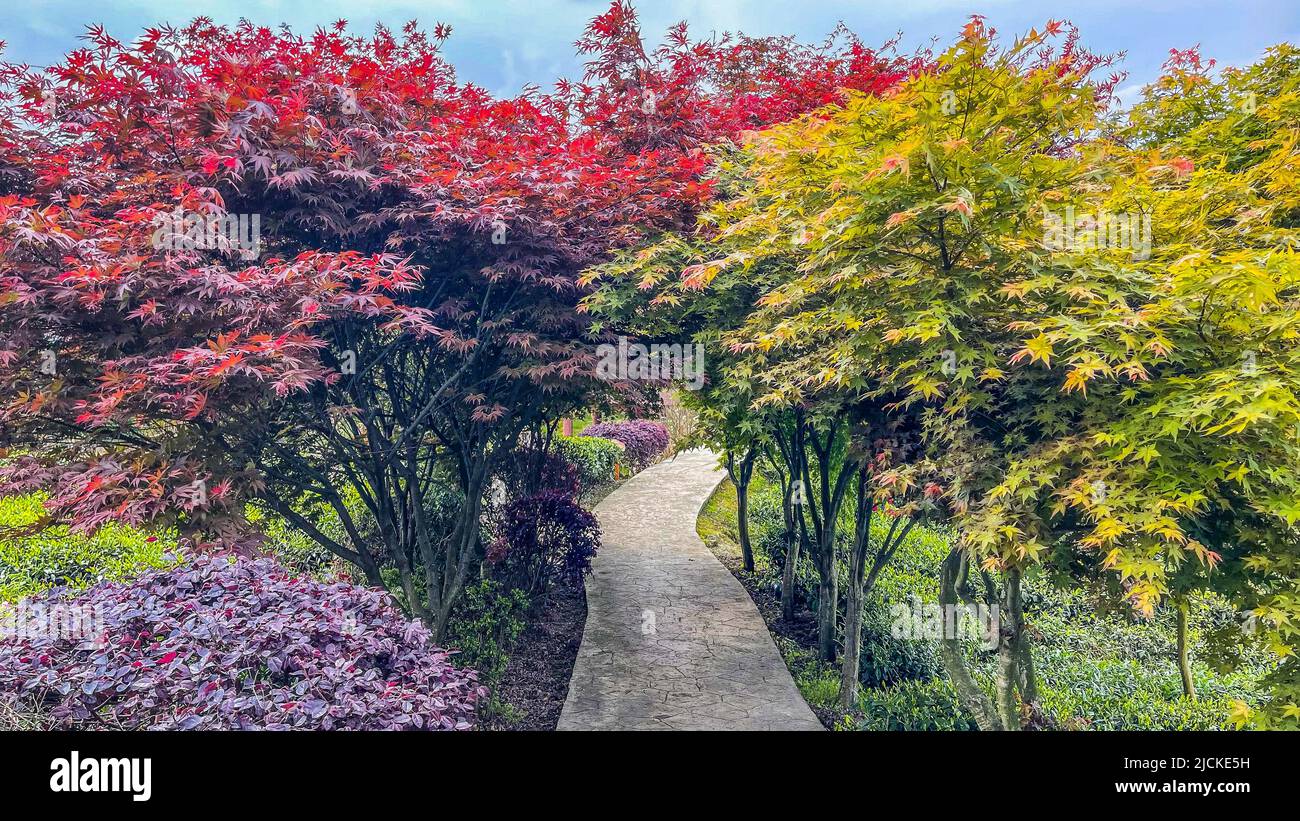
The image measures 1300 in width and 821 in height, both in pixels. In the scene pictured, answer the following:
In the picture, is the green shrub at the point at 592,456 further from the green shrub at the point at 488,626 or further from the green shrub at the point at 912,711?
the green shrub at the point at 912,711

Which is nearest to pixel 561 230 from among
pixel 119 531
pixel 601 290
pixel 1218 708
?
pixel 601 290

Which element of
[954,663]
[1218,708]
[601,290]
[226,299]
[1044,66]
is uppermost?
[1044,66]

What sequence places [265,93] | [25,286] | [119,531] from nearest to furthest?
1. [25,286]
2. [265,93]
3. [119,531]

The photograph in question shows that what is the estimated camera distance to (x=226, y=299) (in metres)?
3.58

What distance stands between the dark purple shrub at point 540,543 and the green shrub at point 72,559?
3.32 m

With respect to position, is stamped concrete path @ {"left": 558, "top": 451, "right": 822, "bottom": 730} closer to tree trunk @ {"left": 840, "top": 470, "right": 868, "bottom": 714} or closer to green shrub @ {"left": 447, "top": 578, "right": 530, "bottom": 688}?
tree trunk @ {"left": 840, "top": 470, "right": 868, "bottom": 714}

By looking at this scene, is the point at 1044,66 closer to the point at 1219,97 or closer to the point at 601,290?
the point at 601,290

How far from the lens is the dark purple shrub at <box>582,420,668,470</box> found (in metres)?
17.2

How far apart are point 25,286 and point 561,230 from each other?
3.14 metres

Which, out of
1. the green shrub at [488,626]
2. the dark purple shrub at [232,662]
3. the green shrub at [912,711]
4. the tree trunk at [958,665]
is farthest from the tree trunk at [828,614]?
the dark purple shrub at [232,662]

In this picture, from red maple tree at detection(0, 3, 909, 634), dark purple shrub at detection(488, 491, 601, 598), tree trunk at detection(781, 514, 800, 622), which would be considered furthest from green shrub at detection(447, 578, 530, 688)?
tree trunk at detection(781, 514, 800, 622)

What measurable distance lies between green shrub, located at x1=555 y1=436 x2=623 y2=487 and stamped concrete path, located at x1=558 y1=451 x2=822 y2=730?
2.90 meters

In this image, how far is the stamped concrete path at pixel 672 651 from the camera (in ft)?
17.3

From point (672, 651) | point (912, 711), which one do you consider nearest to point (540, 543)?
point (672, 651)
